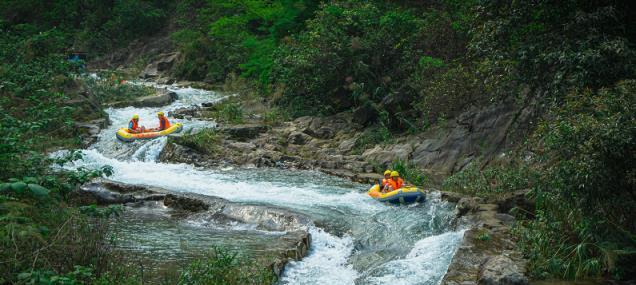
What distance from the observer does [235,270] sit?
786cm

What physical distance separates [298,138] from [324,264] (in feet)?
33.3

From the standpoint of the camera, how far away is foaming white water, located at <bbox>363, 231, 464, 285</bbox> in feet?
29.5

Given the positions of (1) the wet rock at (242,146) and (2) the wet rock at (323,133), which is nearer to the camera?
(1) the wet rock at (242,146)

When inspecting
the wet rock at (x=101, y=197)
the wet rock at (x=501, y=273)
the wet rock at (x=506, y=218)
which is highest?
the wet rock at (x=501, y=273)

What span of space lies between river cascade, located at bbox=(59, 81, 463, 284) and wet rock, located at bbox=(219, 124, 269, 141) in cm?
275

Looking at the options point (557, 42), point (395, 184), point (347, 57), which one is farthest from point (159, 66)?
point (557, 42)

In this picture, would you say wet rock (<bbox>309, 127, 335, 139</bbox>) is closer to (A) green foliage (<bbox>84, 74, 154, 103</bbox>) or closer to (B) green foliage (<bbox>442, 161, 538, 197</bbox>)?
(B) green foliage (<bbox>442, 161, 538, 197</bbox>)

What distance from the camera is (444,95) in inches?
655

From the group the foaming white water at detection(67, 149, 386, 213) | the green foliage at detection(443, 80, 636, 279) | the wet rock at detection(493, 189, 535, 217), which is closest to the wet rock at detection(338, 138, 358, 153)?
the foaming white water at detection(67, 149, 386, 213)

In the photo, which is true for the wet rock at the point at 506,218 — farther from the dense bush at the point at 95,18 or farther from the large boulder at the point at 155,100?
the dense bush at the point at 95,18

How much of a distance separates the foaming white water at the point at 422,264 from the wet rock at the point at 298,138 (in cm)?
922

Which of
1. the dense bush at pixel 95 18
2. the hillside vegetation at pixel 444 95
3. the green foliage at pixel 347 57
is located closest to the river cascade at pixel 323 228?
the hillside vegetation at pixel 444 95

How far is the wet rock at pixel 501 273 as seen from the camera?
787cm

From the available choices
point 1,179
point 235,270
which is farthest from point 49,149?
point 235,270
